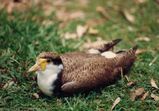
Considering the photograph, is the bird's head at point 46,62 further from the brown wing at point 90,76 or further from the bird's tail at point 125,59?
the bird's tail at point 125,59

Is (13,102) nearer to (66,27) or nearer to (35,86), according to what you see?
(35,86)

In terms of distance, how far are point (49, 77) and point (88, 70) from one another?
44 centimetres

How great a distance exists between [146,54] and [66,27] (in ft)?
4.53

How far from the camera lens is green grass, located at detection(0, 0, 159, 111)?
4938 mm

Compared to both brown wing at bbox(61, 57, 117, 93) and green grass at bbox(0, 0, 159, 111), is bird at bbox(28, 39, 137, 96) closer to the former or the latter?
brown wing at bbox(61, 57, 117, 93)

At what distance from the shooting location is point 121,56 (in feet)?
17.7

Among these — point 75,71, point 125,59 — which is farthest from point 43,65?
point 125,59

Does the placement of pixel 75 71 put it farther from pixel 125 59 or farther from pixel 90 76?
pixel 125 59

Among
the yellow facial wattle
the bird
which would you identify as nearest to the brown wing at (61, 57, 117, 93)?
the bird

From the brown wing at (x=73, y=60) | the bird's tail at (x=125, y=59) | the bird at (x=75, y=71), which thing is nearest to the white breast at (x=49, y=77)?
the bird at (x=75, y=71)

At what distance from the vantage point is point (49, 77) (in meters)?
4.84

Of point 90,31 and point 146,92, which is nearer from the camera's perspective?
point 146,92

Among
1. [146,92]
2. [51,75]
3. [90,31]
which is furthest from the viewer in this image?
[90,31]

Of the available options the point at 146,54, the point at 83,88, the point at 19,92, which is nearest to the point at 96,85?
the point at 83,88
